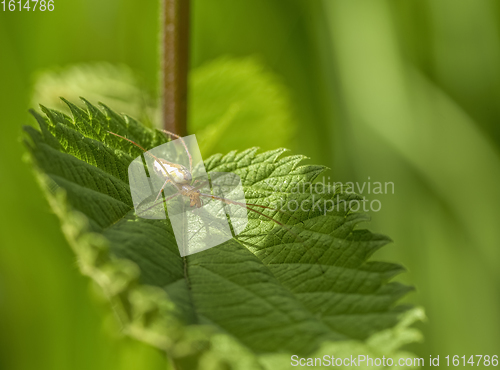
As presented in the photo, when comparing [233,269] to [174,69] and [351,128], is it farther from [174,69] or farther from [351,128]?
[351,128]

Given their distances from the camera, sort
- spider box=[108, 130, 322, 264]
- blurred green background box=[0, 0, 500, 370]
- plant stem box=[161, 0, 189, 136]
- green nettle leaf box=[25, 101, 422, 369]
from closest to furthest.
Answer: green nettle leaf box=[25, 101, 422, 369]
spider box=[108, 130, 322, 264]
plant stem box=[161, 0, 189, 136]
blurred green background box=[0, 0, 500, 370]

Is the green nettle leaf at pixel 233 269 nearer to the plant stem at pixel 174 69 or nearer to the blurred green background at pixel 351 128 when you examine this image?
the plant stem at pixel 174 69

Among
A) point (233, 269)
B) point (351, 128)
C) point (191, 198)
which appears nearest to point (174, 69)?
point (191, 198)

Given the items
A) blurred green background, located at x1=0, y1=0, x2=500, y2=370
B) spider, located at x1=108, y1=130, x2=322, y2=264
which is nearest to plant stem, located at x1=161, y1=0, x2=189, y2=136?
spider, located at x1=108, y1=130, x2=322, y2=264

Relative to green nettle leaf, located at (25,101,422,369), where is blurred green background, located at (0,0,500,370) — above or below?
above

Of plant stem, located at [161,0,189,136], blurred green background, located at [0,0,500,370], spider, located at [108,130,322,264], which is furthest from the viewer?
blurred green background, located at [0,0,500,370]

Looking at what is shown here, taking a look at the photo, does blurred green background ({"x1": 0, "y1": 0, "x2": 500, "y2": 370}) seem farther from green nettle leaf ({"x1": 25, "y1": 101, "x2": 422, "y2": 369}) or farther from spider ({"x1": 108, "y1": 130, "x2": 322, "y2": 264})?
green nettle leaf ({"x1": 25, "y1": 101, "x2": 422, "y2": 369})

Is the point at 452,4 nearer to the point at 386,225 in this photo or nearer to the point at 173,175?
the point at 386,225
